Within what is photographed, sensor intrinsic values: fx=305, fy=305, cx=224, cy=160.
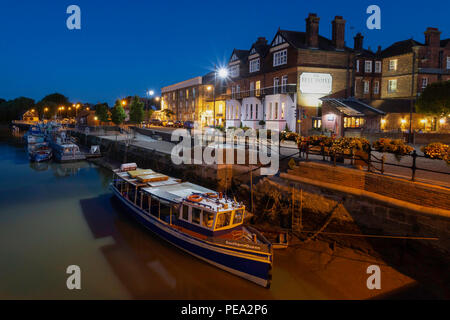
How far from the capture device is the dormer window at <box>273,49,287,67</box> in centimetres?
3792

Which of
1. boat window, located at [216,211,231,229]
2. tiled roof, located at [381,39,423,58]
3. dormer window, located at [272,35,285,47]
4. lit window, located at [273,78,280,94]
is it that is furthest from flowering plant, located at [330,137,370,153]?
tiled roof, located at [381,39,423,58]

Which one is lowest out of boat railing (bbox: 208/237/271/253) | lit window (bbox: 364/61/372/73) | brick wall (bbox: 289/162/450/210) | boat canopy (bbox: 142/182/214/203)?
boat railing (bbox: 208/237/271/253)

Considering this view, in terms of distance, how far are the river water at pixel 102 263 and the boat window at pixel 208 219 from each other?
1.76 meters

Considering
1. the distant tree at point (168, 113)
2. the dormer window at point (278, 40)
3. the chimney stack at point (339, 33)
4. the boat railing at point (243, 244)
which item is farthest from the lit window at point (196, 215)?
the distant tree at point (168, 113)

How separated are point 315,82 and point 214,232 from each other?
29.0m

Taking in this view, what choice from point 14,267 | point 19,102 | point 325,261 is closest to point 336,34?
point 325,261

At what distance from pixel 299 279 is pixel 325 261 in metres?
1.48

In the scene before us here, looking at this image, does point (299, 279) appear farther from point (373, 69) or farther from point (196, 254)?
point (373, 69)

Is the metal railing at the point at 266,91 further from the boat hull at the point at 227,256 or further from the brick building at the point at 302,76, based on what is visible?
the boat hull at the point at 227,256

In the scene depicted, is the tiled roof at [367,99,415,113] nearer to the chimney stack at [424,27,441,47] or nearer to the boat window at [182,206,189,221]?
the chimney stack at [424,27,441,47]

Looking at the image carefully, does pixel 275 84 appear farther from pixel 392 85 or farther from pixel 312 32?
pixel 392 85

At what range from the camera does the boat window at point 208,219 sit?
12.3 metres

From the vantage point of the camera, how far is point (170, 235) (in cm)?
1405

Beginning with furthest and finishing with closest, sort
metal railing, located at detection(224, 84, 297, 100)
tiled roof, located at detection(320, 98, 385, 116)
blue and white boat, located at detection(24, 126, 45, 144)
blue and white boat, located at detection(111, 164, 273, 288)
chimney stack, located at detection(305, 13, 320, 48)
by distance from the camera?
blue and white boat, located at detection(24, 126, 45, 144) < chimney stack, located at detection(305, 13, 320, 48) < metal railing, located at detection(224, 84, 297, 100) < tiled roof, located at detection(320, 98, 385, 116) < blue and white boat, located at detection(111, 164, 273, 288)
